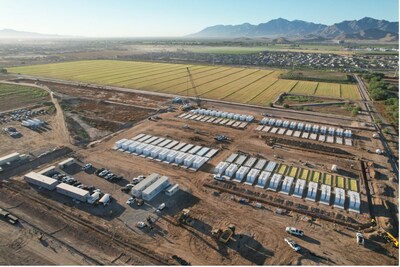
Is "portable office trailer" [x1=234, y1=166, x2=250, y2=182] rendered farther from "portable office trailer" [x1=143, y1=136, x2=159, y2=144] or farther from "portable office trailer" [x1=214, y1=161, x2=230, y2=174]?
"portable office trailer" [x1=143, y1=136, x2=159, y2=144]

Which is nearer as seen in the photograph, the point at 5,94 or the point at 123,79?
the point at 5,94

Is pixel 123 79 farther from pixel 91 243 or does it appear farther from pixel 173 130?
pixel 91 243

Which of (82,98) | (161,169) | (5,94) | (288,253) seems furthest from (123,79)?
(288,253)

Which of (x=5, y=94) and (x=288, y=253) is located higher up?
(x=5, y=94)

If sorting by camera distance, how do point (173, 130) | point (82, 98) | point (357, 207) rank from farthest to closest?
point (82, 98), point (173, 130), point (357, 207)

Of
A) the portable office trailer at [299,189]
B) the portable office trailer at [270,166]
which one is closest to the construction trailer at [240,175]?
the portable office trailer at [270,166]
